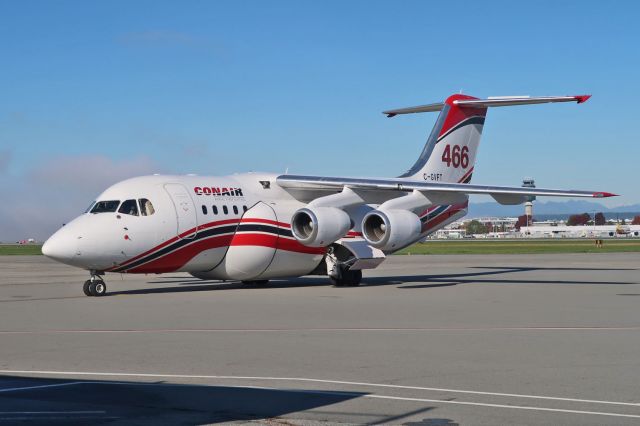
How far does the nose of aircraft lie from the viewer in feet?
71.9

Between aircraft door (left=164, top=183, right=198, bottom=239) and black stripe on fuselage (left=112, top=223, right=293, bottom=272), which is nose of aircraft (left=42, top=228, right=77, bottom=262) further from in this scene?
aircraft door (left=164, top=183, right=198, bottom=239)

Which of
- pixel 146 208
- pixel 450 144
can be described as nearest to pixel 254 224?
pixel 146 208

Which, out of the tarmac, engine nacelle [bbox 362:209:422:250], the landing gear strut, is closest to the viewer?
the tarmac

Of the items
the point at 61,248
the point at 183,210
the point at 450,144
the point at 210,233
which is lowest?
the point at 61,248

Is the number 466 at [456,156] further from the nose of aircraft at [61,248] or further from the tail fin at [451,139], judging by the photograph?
the nose of aircraft at [61,248]

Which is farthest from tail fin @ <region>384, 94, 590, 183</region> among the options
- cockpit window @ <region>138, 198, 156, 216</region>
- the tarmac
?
cockpit window @ <region>138, 198, 156, 216</region>

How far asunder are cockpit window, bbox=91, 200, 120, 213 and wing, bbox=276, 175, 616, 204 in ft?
17.8

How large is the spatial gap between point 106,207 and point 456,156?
1357 cm

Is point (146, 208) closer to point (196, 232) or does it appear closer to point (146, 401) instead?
point (196, 232)

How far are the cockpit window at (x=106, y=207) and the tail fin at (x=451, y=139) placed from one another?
11179 millimetres

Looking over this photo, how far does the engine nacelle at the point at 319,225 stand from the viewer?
25047 mm

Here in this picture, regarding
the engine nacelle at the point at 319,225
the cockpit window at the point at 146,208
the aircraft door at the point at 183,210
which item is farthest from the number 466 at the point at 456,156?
the cockpit window at the point at 146,208

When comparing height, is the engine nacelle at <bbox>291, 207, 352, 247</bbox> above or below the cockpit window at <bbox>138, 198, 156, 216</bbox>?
below

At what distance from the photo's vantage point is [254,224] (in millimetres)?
25703
